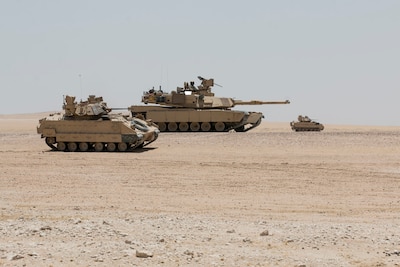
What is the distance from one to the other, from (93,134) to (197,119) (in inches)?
452

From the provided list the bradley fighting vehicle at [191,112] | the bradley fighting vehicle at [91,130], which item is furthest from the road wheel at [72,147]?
the bradley fighting vehicle at [191,112]

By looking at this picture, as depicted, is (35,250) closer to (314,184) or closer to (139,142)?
(314,184)

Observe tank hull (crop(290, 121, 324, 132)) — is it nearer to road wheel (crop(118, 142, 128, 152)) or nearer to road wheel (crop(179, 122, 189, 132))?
road wheel (crop(179, 122, 189, 132))

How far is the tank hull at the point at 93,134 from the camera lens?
28094mm

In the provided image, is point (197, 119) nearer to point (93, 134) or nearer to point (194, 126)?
point (194, 126)

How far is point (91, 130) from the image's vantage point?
93.8ft

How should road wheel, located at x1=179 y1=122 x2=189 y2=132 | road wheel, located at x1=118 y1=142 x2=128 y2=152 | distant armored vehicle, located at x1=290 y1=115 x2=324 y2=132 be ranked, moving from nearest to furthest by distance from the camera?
1. road wheel, located at x1=118 y1=142 x2=128 y2=152
2. road wheel, located at x1=179 y1=122 x2=189 y2=132
3. distant armored vehicle, located at x1=290 y1=115 x2=324 y2=132

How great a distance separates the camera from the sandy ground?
8.59m

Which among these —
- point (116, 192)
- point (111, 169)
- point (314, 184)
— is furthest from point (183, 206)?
point (111, 169)

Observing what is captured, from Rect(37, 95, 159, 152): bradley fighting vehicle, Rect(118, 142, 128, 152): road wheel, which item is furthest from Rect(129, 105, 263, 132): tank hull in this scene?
Rect(118, 142, 128, 152): road wheel

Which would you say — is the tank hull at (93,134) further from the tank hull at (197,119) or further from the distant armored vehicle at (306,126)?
the distant armored vehicle at (306,126)

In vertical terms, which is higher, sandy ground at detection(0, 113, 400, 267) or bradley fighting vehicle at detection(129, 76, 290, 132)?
bradley fighting vehicle at detection(129, 76, 290, 132)

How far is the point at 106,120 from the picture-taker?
94.0 feet

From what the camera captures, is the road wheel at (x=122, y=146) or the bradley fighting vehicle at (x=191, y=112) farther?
the bradley fighting vehicle at (x=191, y=112)
